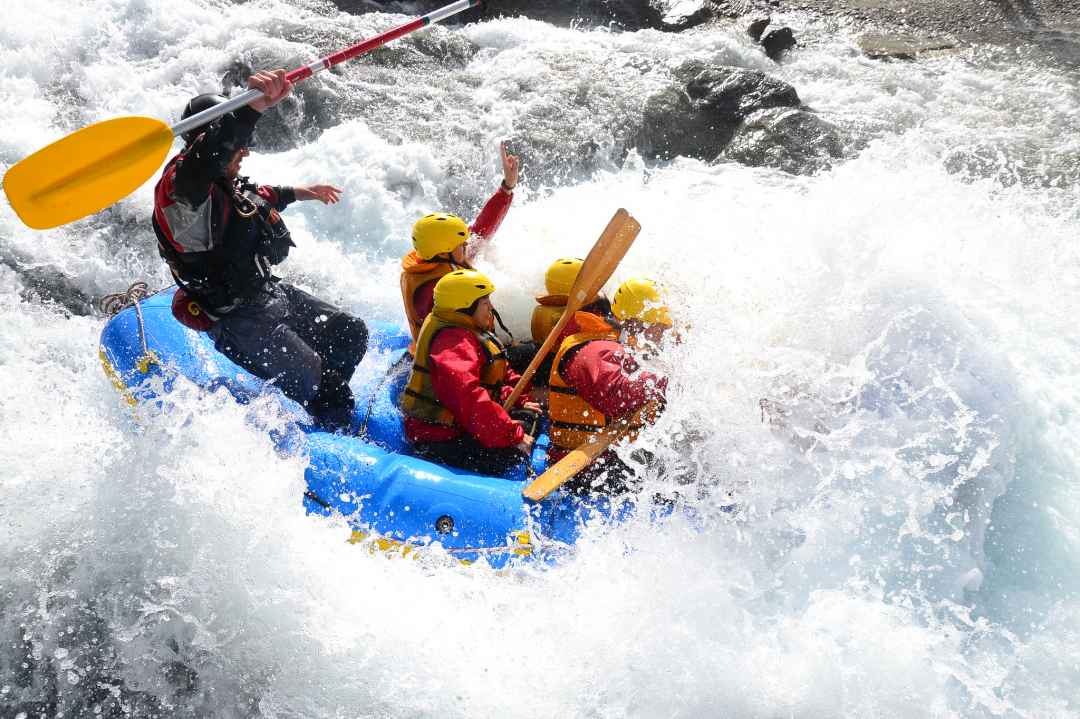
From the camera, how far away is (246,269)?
151 inches

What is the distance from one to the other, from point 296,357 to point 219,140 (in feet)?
3.39

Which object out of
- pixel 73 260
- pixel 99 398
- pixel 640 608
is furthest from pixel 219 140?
pixel 73 260

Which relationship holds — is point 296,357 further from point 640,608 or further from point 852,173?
point 852,173

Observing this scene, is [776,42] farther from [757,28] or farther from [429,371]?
[429,371]

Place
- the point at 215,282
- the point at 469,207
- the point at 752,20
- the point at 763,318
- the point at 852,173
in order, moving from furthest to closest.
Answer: the point at 752,20 < the point at 469,207 < the point at 852,173 < the point at 763,318 < the point at 215,282

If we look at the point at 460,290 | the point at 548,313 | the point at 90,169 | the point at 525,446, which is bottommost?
the point at 525,446

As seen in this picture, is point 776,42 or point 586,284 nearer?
point 586,284

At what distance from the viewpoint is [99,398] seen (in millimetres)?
4355

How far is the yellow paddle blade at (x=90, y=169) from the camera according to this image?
3.67m

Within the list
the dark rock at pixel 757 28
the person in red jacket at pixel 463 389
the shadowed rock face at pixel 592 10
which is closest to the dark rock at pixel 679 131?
the dark rock at pixel 757 28

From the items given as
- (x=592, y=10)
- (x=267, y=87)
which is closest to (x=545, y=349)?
(x=267, y=87)

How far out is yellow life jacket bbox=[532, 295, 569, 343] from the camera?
4195 millimetres

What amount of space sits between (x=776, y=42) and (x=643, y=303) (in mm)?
7157

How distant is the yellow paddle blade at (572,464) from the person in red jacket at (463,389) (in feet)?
1.03
